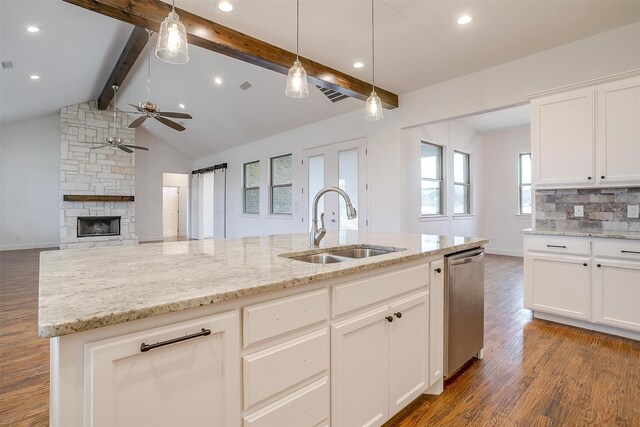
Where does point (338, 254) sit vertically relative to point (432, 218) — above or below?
below

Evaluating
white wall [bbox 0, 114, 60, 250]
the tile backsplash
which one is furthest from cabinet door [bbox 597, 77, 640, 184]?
white wall [bbox 0, 114, 60, 250]

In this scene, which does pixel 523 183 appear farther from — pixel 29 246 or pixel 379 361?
pixel 29 246

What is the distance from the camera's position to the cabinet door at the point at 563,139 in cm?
297

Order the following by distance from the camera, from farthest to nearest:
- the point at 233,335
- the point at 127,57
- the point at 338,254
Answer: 1. the point at 127,57
2. the point at 338,254
3. the point at 233,335

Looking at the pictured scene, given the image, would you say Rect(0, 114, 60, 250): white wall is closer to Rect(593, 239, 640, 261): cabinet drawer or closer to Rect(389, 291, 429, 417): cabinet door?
Rect(389, 291, 429, 417): cabinet door

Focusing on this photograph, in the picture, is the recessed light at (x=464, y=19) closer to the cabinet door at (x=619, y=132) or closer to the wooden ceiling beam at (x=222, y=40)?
the cabinet door at (x=619, y=132)

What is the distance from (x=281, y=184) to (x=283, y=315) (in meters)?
6.17

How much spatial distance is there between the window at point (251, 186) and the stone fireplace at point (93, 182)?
10.3 ft

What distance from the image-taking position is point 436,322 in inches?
75.3

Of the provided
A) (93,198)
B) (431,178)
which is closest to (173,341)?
(431,178)

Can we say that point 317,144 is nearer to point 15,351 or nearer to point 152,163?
point 15,351

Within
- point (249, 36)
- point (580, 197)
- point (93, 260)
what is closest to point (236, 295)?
point (93, 260)

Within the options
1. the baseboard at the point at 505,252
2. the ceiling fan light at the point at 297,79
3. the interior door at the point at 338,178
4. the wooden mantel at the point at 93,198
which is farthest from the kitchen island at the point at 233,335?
the wooden mantel at the point at 93,198

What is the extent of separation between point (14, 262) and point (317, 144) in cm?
630
